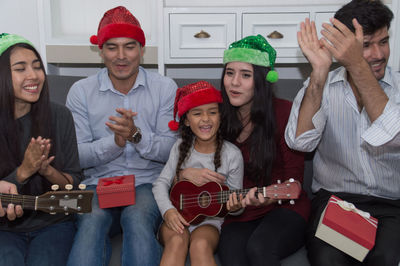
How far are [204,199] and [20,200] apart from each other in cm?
76

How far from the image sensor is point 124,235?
1.62m

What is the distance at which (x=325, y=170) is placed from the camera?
1.80m

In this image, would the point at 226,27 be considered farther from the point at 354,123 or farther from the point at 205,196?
the point at 205,196

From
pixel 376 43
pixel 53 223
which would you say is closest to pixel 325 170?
pixel 376 43

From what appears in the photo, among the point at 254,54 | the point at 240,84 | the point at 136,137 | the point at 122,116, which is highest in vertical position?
the point at 254,54

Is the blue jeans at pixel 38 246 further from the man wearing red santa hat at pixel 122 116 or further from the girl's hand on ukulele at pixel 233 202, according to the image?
the girl's hand on ukulele at pixel 233 202

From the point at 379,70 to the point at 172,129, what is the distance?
996mm

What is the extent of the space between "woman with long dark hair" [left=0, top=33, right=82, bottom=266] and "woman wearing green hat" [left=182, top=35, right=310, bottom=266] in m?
0.57

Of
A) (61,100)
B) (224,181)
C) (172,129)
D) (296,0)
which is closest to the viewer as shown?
(224,181)

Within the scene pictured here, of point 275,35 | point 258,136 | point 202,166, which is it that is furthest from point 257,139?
point 275,35

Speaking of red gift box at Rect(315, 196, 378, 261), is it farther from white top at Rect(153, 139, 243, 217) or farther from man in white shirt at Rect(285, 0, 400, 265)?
white top at Rect(153, 139, 243, 217)

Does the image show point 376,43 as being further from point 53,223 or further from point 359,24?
point 53,223

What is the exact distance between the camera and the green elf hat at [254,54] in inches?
71.2

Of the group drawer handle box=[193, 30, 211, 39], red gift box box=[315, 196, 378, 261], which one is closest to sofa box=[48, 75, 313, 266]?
drawer handle box=[193, 30, 211, 39]
